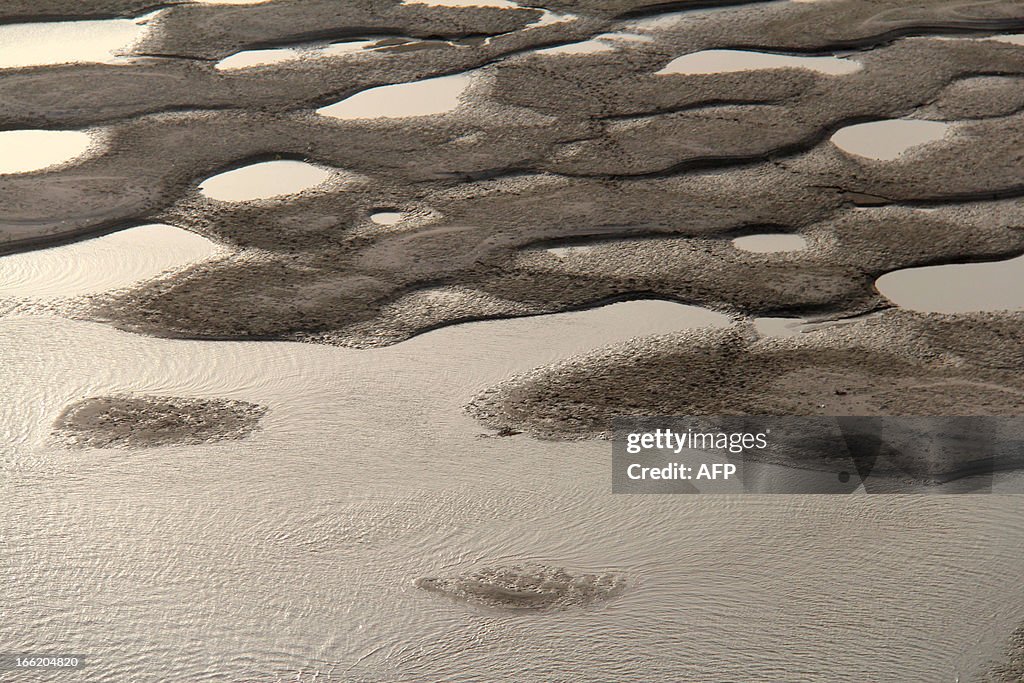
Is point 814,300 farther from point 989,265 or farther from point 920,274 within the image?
point 989,265

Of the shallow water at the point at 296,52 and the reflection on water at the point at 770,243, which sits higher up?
the shallow water at the point at 296,52

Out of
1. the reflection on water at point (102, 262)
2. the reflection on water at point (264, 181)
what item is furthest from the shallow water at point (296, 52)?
the reflection on water at point (102, 262)

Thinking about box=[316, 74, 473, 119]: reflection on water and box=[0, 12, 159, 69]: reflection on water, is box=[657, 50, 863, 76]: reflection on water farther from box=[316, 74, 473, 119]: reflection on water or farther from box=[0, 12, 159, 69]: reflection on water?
box=[0, 12, 159, 69]: reflection on water

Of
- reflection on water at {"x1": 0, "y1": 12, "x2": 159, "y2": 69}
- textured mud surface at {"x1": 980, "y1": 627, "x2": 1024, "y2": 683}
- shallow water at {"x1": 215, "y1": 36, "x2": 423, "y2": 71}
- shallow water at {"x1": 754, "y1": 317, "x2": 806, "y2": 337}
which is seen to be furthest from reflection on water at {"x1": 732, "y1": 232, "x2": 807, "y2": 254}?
reflection on water at {"x1": 0, "y1": 12, "x2": 159, "y2": 69}

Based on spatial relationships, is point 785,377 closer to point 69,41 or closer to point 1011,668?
point 1011,668

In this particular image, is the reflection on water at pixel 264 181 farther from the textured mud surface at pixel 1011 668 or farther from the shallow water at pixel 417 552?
the textured mud surface at pixel 1011 668

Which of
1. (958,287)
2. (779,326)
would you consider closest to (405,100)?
(779,326)

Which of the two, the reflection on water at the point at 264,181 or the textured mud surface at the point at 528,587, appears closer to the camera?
the textured mud surface at the point at 528,587
